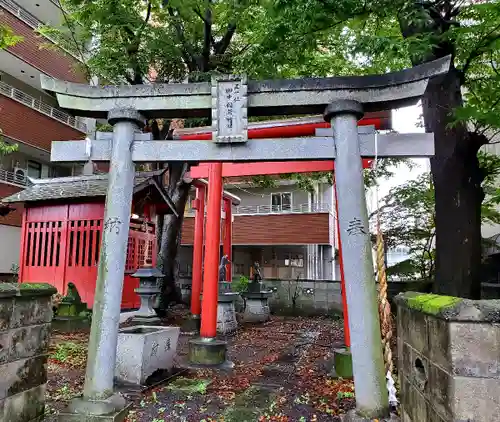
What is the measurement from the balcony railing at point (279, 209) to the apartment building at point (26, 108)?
918 cm

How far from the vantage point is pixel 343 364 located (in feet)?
23.6

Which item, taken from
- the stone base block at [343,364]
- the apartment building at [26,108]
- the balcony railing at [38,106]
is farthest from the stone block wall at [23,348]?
the balcony railing at [38,106]

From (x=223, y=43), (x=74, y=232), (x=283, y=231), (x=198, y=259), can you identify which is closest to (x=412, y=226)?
(x=198, y=259)

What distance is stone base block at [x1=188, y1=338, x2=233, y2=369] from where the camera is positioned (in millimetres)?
8016

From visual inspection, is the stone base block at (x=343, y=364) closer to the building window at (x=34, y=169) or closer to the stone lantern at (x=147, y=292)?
the stone lantern at (x=147, y=292)

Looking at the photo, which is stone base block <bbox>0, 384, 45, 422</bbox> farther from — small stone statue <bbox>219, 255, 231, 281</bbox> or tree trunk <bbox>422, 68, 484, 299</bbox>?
small stone statue <bbox>219, 255, 231, 281</bbox>

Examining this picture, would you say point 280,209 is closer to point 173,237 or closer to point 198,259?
point 173,237

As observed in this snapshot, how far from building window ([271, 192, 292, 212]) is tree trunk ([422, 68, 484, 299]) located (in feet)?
60.9

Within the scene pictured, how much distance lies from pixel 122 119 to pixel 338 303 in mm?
13764

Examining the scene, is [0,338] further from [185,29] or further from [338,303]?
[338,303]

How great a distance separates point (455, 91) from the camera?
7270 millimetres

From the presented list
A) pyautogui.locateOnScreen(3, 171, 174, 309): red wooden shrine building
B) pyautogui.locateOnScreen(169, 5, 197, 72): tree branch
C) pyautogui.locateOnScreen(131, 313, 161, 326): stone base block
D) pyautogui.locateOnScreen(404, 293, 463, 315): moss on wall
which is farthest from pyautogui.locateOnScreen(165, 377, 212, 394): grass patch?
pyautogui.locateOnScreen(169, 5, 197, 72): tree branch

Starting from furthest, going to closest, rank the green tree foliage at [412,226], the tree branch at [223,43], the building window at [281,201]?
the building window at [281,201]
the green tree foliage at [412,226]
the tree branch at [223,43]

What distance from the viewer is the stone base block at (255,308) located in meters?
15.3
